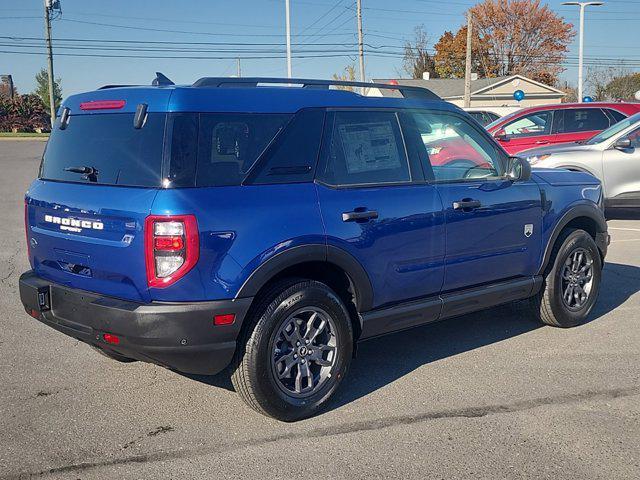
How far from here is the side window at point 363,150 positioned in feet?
14.1

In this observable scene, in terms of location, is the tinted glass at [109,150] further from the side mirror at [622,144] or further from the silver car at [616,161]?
the side mirror at [622,144]

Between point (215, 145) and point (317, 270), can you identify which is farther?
point (317, 270)

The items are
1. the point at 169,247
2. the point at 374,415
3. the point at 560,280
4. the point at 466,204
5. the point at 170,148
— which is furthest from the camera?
the point at 560,280

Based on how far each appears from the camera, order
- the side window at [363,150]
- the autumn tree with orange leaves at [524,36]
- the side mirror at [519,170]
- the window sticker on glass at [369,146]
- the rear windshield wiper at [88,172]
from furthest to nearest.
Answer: the autumn tree with orange leaves at [524,36] → the side mirror at [519,170] → the window sticker on glass at [369,146] → the side window at [363,150] → the rear windshield wiper at [88,172]

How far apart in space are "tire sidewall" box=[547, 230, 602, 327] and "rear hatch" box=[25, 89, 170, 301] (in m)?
3.55

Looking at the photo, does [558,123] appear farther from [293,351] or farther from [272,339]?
[272,339]

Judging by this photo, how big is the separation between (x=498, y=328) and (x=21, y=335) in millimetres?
4038

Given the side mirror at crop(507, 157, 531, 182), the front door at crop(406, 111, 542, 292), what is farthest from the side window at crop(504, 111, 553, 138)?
the side mirror at crop(507, 157, 531, 182)

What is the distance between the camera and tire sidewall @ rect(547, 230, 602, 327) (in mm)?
5723

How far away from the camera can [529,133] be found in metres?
13.8

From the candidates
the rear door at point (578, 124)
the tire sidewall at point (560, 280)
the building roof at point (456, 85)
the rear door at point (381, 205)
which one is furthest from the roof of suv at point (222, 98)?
the building roof at point (456, 85)

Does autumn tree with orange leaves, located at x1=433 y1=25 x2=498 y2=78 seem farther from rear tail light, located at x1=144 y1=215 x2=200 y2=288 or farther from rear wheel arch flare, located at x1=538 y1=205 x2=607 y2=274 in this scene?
rear tail light, located at x1=144 y1=215 x2=200 y2=288

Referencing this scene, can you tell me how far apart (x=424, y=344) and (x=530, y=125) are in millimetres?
9636

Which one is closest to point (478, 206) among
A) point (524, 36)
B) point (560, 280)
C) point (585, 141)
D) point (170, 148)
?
point (560, 280)
